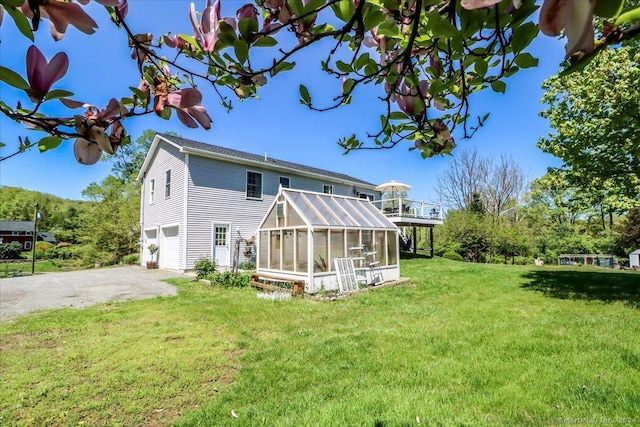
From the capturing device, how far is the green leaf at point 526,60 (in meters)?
0.87

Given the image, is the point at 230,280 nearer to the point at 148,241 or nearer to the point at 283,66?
the point at 148,241

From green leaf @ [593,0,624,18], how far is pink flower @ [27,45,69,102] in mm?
909

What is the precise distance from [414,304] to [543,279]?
20.8 ft

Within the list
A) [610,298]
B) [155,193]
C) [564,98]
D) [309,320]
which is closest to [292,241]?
[309,320]

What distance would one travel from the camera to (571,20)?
0.39 m

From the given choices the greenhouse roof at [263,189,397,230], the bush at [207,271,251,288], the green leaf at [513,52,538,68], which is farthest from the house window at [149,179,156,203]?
the green leaf at [513,52,538,68]

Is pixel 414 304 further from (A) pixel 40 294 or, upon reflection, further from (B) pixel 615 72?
(A) pixel 40 294

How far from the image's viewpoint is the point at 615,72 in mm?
8195

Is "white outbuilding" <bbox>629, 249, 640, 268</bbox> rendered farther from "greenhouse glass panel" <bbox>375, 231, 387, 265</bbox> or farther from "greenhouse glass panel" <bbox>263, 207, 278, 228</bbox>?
"greenhouse glass panel" <bbox>263, 207, 278, 228</bbox>

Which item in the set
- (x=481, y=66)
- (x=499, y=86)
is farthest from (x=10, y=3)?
(x=499, y=86)

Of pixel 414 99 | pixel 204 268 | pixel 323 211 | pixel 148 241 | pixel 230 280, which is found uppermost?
pixel 323 211

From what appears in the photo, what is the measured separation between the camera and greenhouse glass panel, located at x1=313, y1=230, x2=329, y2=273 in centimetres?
847

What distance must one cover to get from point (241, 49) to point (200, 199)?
13.6m

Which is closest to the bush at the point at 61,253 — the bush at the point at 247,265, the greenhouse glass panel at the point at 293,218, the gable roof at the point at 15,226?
the gable roof at the point at 15,226
